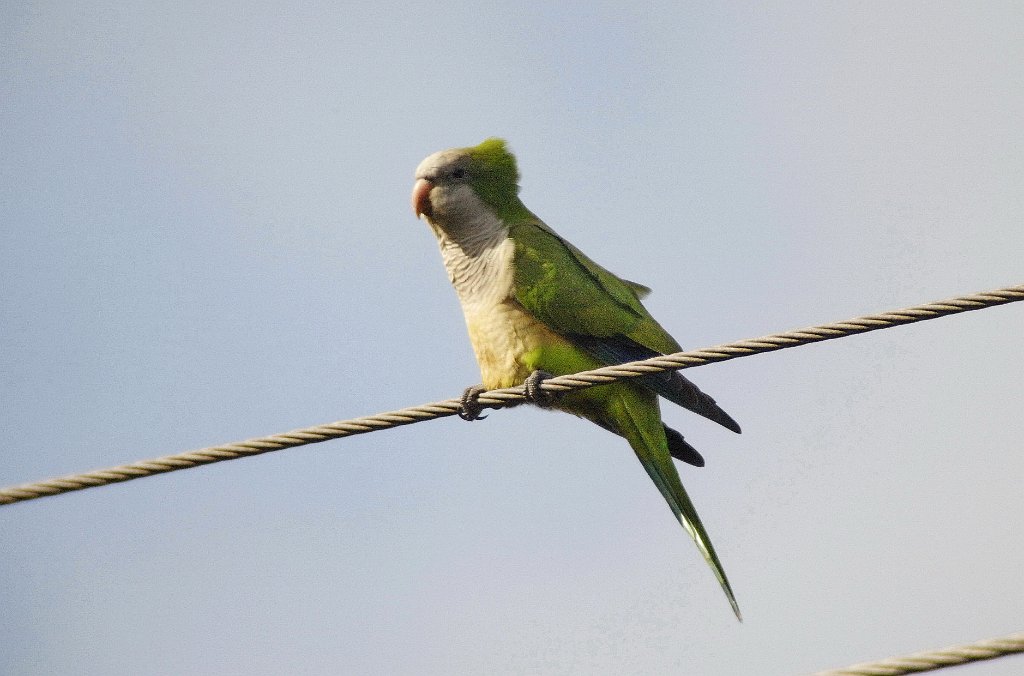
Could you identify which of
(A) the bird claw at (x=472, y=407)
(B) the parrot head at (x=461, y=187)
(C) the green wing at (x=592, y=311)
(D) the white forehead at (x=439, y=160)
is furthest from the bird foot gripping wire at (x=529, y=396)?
(D) the white forehead at (x=439, y=160)

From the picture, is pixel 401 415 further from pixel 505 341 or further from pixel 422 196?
pixel 422 196

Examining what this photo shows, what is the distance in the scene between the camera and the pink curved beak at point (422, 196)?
6.36 meters

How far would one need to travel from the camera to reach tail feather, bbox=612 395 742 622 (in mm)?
5438

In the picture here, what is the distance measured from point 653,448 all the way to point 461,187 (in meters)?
2.01

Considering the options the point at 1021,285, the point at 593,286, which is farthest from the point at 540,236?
the point at 1021,285

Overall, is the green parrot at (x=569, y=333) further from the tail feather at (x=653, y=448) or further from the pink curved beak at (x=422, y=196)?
the pink curved beak at (x=422, y=196)

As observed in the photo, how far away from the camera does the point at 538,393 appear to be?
5.10 metres

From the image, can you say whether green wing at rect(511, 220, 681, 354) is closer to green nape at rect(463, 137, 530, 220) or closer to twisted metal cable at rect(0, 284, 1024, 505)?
green nape at rect(463, 137, 530, 220)

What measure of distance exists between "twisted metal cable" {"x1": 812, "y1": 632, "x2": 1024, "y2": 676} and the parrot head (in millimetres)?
4234

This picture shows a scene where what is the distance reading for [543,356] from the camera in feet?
18.3

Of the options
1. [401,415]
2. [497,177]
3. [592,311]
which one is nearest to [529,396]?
[592,311]

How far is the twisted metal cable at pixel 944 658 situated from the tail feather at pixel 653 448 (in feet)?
9.66

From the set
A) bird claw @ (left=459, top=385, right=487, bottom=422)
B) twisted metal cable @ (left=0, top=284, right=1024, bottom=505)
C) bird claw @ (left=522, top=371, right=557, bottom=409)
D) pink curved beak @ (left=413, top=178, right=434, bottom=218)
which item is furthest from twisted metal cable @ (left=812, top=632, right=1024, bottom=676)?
pink curved beak @ (left=413, top=178, right=434, bottom=218)

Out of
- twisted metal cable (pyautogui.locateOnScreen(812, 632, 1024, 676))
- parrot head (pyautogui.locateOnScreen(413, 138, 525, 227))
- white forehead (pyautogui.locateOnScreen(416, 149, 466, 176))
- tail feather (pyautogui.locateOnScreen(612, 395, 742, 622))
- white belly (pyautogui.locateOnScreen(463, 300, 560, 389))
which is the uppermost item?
white forehead (pyautogui.locateOnScreen(416, 149, 466, 176))
